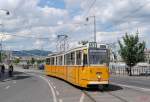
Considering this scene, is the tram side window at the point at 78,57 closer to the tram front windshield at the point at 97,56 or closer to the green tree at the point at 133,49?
the tram front windshield at the point at 97,56

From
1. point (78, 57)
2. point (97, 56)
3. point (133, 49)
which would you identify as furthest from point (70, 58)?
point (133, 49)

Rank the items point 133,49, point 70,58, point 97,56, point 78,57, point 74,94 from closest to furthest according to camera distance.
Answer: point 74,94
point 97,56
point 78,57
point 70,58
point 133,49

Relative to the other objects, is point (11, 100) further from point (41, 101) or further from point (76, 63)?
point (76, 63)

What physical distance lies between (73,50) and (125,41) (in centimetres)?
3712

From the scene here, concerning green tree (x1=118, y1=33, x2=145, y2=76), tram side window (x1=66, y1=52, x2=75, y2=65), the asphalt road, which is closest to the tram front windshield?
the asphalt road

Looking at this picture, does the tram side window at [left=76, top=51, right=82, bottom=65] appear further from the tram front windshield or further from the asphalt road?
the asphalt road

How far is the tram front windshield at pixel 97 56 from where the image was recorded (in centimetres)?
2559

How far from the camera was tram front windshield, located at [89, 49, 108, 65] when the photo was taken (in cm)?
2559

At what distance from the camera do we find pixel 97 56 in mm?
25578

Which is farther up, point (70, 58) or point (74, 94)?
point (70, 58)

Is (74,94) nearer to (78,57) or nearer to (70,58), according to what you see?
(78,57)

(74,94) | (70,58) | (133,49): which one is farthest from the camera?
(133,49)

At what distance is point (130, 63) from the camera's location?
66.0 metres

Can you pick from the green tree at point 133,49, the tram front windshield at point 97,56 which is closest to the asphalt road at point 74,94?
the tram front windshield at point 97,56
